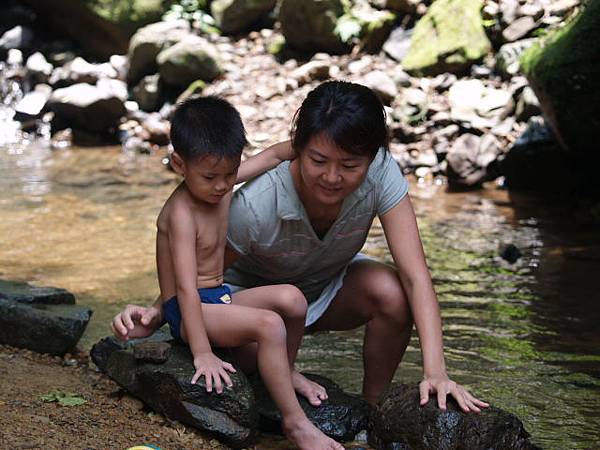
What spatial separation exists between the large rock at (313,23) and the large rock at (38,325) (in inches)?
333

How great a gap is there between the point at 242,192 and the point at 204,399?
0.74m

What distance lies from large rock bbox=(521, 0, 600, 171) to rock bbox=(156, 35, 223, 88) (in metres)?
5.92

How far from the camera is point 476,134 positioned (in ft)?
29.4

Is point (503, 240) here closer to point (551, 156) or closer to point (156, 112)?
point (551, 156)

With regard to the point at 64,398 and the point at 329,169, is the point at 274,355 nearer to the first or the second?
the point at 329,169

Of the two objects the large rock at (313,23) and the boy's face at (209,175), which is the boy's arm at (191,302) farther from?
the large rock at (313,23)

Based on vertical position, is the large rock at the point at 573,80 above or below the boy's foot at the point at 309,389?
above

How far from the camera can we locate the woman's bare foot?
8.87 ft

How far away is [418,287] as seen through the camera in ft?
9.55

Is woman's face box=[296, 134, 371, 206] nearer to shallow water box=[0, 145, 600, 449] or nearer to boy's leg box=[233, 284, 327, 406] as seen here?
boy's leg box=[233, 284, 327, 406]

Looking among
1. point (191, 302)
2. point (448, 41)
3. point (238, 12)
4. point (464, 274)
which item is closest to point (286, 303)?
point (191, 302)

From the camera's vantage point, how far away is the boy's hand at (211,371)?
8.79ft

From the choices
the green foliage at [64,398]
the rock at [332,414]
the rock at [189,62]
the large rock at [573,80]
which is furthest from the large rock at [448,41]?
the green foliage at [64,398]

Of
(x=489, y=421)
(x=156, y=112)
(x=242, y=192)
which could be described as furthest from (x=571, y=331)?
(x=156, y=112)
